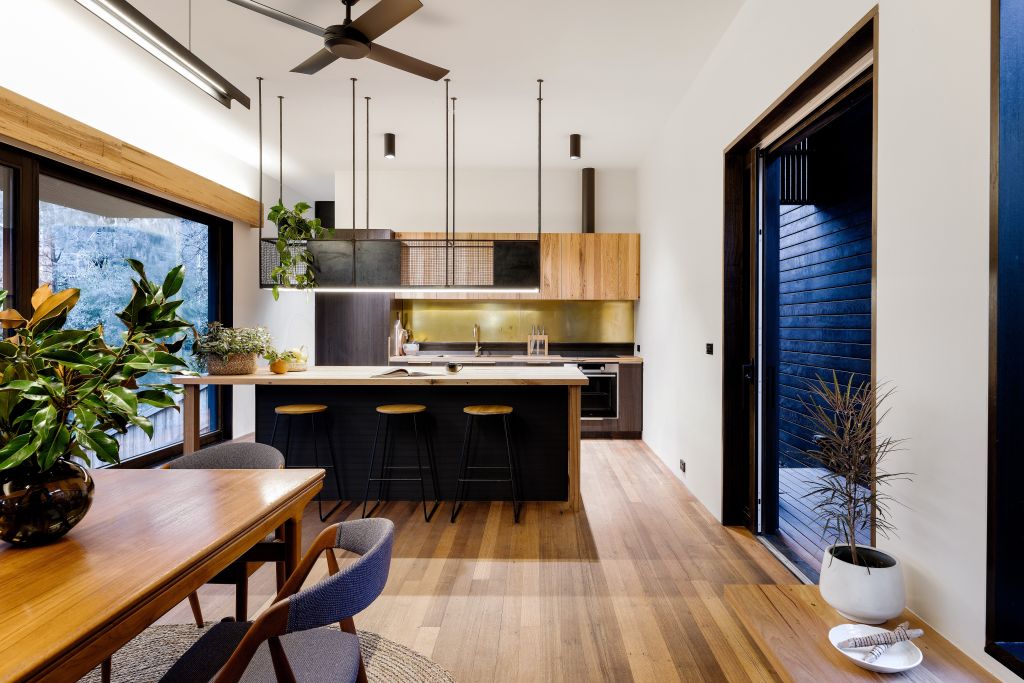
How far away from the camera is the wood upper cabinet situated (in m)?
6.05

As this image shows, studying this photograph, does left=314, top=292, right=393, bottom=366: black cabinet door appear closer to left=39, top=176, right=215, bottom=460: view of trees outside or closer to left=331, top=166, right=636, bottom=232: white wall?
left=331, top=166, right=636, bottom=232: white wall

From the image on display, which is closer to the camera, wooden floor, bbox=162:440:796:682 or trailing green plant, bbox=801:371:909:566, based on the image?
trailing green plant, bbox=801:371:909:566

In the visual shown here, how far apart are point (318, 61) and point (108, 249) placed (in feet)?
9.23

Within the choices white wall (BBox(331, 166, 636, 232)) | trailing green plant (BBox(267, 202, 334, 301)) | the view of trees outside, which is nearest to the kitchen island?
trailing green plant (BBox(267, 202, 334, 301))

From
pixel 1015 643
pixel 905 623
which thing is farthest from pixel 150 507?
pixel 1015 643

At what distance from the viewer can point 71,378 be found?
4.20 feet

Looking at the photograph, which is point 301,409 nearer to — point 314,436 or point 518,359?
point 314,436

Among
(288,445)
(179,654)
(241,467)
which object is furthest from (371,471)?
(179,654)

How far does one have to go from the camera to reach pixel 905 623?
137 centimetres

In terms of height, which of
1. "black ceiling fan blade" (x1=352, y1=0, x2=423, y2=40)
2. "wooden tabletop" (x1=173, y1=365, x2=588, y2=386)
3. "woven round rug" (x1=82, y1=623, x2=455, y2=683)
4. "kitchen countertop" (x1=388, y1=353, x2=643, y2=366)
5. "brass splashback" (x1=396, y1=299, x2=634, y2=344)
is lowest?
"woven round rug" (x1=82, y1=623, x2=455, y2=683)

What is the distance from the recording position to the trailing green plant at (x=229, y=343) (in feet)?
12.5

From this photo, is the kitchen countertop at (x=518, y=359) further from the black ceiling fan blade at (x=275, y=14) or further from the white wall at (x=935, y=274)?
the black ceiling fan blade at (x=275, y=14)

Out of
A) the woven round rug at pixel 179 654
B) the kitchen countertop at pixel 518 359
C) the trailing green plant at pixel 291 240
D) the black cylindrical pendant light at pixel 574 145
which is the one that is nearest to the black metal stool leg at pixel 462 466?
the woven round rug at pixel 179 654

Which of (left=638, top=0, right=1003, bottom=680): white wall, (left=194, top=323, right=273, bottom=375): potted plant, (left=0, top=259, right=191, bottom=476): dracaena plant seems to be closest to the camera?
(left=0, top=259, right=191, bottom=476): dracaena plant
